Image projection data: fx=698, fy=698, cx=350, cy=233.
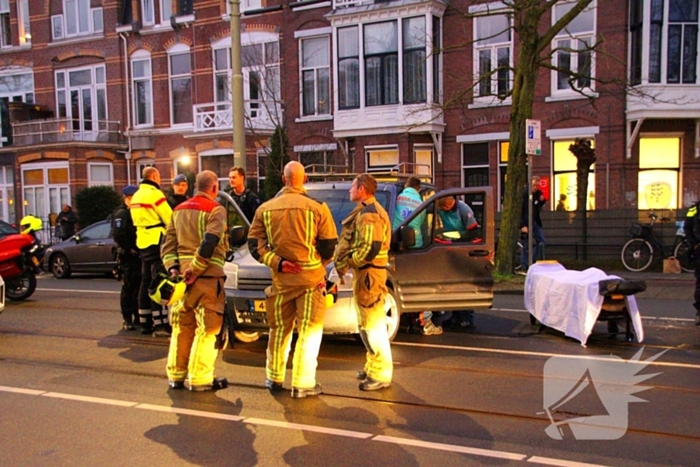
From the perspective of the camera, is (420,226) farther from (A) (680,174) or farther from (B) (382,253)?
(A) (680,174)

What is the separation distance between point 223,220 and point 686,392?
170 inches

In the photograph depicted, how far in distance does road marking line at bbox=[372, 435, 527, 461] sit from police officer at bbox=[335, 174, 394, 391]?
121 cm

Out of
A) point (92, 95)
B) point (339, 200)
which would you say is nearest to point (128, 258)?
point (339, 200)

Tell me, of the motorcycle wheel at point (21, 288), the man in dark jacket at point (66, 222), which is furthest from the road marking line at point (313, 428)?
the man in dark jacket at point (66, 222)

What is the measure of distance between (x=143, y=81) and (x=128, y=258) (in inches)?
825

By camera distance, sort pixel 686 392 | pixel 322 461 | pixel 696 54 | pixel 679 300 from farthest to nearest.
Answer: pixel 696 54 → pixel 679 300 → pixel 686 392 → pixel 322 461

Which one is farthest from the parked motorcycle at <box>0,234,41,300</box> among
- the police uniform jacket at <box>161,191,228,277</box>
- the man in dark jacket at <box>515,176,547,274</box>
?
the man in dark jacket at <box>515,176,547,274</box>

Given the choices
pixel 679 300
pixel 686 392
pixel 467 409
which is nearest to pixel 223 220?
pixel 467 409

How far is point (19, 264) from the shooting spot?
12227mm

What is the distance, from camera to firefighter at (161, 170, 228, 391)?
6109 millimetres

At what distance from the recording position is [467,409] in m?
5.68

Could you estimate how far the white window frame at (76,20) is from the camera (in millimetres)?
28812

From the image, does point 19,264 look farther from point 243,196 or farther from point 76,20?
point 76,20

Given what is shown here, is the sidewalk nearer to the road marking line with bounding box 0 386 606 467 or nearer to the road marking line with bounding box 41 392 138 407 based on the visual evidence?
the road marking line with bounding box 0 386 606 467
